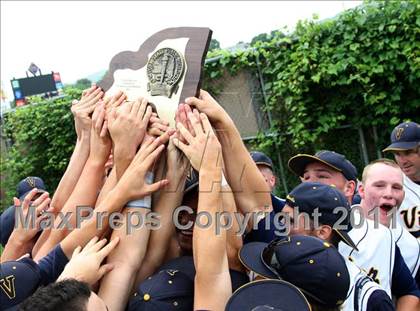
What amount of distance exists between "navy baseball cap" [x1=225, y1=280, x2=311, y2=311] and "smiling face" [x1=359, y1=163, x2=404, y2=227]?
1404 millimetres

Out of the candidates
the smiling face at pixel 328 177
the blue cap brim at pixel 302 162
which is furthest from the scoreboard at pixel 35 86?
the smiling face at pixel 328 177

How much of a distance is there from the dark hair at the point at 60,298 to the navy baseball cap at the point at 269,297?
472 mm

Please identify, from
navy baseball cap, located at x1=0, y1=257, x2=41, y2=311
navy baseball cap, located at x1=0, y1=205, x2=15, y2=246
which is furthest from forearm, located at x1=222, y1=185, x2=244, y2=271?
navy baseball cap, located at x1=0, y1=205, x2=15, y2=246

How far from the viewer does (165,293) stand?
1.72 metres

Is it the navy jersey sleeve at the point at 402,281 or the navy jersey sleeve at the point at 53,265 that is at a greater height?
the navy jersey sleeve at the point at 53,265

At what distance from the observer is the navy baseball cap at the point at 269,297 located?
162cm

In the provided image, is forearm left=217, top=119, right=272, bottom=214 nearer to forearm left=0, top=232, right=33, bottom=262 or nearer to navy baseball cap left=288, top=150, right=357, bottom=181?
forearm left=0, top=232, right=33, bottom=262

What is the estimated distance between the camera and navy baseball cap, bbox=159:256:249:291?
184cm

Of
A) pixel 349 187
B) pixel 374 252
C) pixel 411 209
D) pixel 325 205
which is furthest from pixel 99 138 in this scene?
pixel 411 209

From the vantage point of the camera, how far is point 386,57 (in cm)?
555

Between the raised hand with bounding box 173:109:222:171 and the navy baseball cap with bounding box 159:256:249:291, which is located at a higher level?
the raised hand with bounding box 173:109:222:171

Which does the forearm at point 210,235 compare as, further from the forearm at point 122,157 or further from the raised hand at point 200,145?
the forearm at point 122,157

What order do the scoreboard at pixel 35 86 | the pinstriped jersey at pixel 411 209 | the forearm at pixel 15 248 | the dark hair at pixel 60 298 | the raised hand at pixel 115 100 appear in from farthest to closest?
the scoreboard at pixel 35 86 → the pinstriped jersey at pixel 411 209 → the forearm at pixel 15 248 → the raised hand at pixel 115 100 → the dark hair at pixel 60 298

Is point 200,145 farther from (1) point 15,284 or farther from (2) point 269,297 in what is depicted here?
(1) point 15,284
